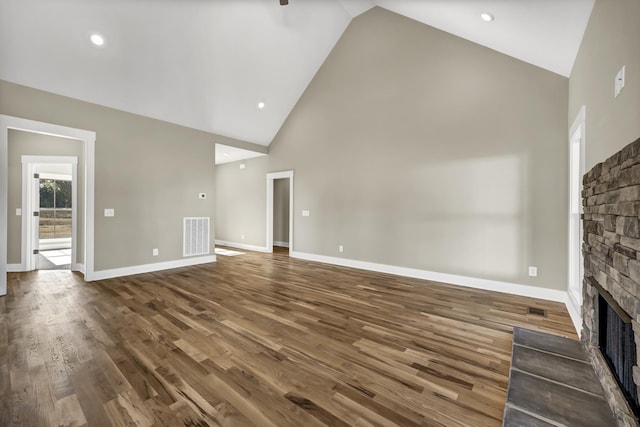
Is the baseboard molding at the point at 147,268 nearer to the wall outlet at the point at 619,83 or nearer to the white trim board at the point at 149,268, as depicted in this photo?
the white trim board at the point at 149,268

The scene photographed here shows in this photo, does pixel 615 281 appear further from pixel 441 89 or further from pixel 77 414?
pixel 441 89

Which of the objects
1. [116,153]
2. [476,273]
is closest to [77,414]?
[116,153]

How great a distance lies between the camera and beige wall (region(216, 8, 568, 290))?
350cm

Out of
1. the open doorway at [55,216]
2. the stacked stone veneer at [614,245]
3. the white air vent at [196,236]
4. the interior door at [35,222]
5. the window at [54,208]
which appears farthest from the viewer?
the window at [54,208]

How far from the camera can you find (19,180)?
4.89m

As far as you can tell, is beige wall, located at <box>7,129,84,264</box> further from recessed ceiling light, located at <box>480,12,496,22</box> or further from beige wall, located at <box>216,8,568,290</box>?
recessed ceiling light, located at <box>480,12,496,22</box>

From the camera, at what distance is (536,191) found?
3516mm

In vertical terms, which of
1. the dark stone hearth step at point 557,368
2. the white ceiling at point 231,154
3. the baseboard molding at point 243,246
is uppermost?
the white ceiling at point 231,154

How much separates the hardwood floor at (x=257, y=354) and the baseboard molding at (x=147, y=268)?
0.37m

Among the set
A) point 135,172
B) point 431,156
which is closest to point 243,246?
point 135,172

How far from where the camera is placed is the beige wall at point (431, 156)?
3.50 meters

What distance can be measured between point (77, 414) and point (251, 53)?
16.1 ft

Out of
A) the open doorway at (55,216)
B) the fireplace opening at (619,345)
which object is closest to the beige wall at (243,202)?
the open doorway at (55,216)

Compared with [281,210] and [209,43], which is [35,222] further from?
[281,210]
